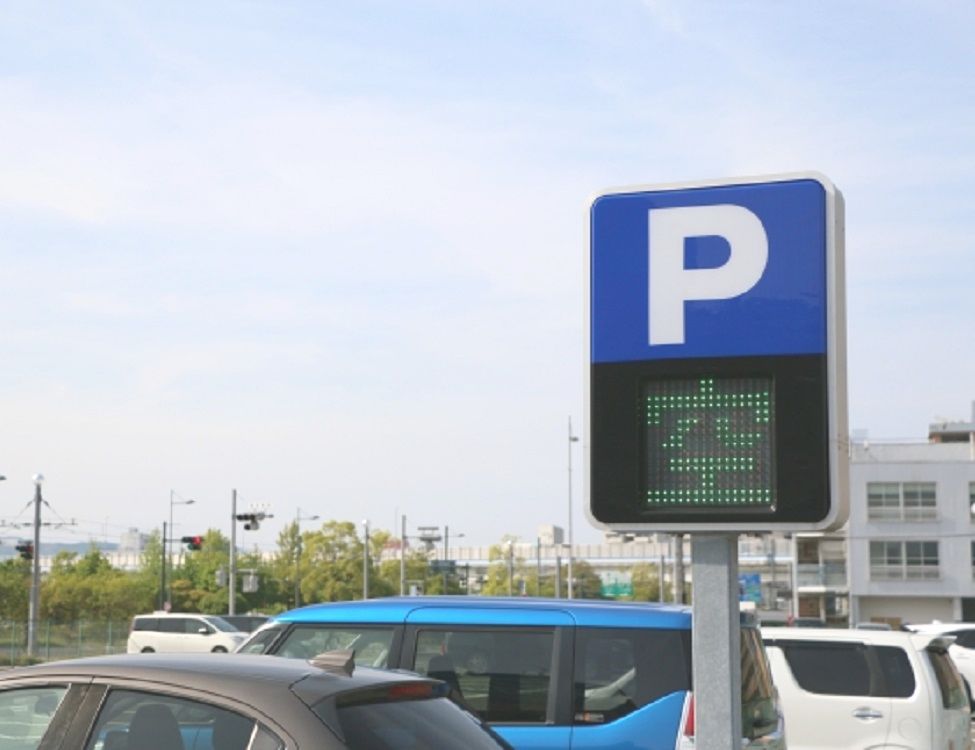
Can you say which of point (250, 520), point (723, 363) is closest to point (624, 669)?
point (723, 363)

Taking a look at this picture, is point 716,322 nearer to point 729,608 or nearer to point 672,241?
point 672,241

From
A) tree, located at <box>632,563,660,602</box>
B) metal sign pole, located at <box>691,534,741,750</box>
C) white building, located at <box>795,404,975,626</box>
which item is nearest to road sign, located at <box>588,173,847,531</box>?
metal sign pole, located at <box>691,534,741,750</box>

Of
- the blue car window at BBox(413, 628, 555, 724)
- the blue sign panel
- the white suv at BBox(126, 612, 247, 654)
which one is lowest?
the white suv at BBox(126, 612, 247, 654)

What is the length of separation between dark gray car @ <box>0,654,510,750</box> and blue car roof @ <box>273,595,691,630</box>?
11.7 ft

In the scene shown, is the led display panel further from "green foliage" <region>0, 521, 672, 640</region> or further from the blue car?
"green foliage" <region>0, 521, 672, 640</region>

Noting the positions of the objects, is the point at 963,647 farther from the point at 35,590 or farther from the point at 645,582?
the point at 645,582

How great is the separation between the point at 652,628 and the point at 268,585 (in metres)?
92.5

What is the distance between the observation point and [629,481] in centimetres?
547

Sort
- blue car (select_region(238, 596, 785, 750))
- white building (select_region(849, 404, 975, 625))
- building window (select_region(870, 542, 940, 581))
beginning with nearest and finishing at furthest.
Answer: blue car (select_region(238, 596, 785, 750))
white building (select_region(849, 404, 975, 625))
building window (select_region(870, 542, 940, 581))

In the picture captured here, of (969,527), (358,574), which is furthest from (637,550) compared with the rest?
(969,527)

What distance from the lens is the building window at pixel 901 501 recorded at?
8619 cm

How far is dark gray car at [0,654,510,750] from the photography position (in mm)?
5172

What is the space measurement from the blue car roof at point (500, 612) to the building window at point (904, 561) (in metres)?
78.5

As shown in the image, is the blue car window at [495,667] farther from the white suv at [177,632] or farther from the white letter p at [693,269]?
the white suv at [177,632]
